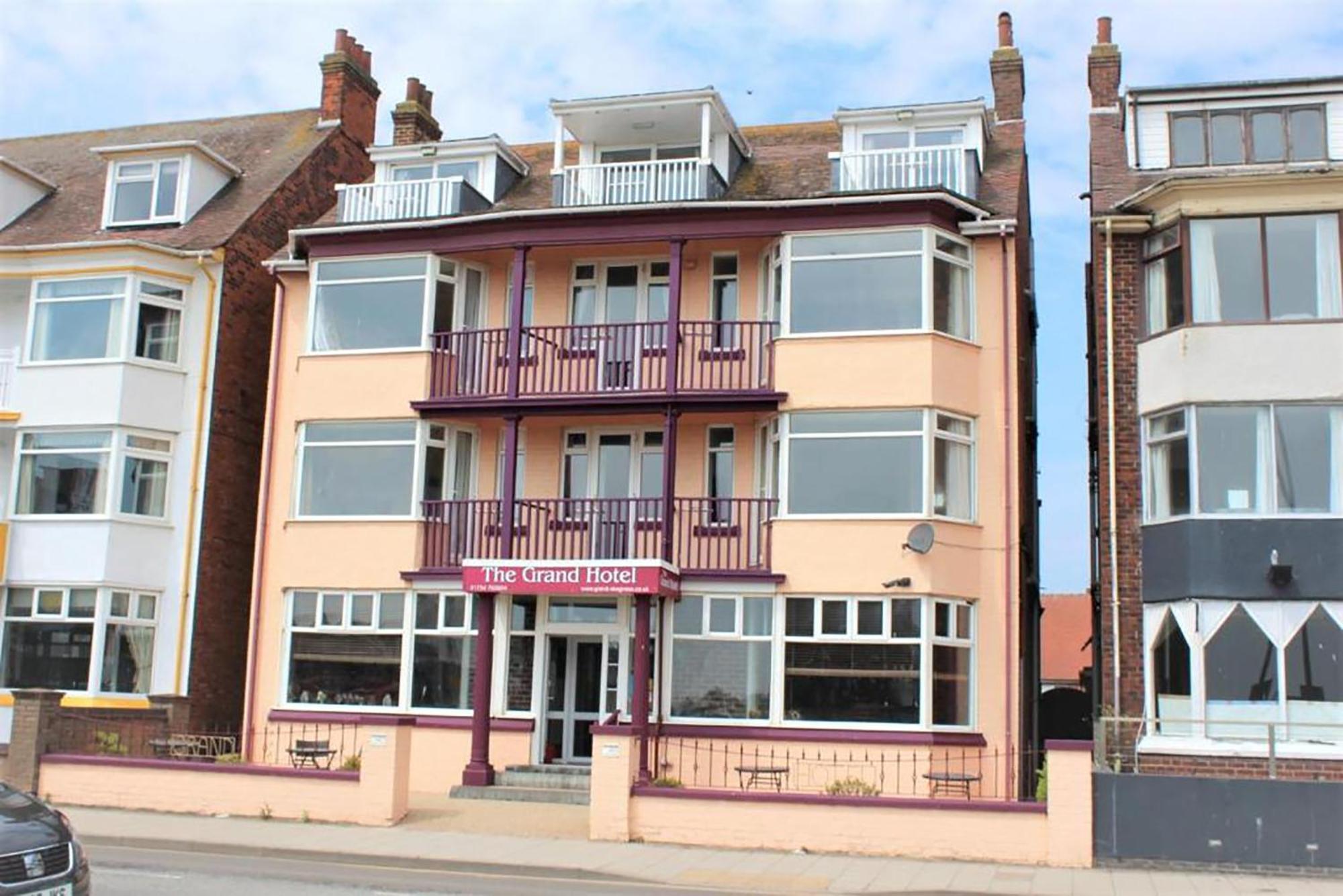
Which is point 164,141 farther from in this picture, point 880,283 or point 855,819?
point 855,819

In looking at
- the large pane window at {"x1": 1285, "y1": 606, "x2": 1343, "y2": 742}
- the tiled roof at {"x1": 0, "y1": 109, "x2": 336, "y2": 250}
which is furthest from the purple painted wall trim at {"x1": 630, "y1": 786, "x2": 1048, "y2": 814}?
the tiled roof at {"x1": 0, "y1": 109, "x2": 336, "y2": 250}

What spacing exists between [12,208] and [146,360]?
593 centimetres

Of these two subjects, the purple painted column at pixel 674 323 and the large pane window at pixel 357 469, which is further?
the large pane window at pixel 357 469

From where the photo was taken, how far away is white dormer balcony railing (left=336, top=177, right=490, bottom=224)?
24906 mm

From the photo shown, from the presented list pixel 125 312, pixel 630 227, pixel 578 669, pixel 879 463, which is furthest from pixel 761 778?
pixel 125 312

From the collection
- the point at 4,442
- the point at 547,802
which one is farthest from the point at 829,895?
the point at 4,442

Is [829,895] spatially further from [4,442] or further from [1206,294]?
[4,442]

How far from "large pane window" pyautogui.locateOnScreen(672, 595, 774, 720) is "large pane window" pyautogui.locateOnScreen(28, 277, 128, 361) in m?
11.0

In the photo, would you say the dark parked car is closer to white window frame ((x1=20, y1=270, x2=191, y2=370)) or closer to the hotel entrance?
the hotel entrance

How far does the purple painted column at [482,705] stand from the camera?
70.1 feet

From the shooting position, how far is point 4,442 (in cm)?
2569

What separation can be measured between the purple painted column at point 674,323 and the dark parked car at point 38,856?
12442mm

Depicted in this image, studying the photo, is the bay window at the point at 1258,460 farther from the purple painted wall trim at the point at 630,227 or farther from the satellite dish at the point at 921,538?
the purple painted wall trim at the point at 630,227

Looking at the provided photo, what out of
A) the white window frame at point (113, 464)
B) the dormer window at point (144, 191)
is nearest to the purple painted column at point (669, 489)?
the white window frame at point (113, 464)
